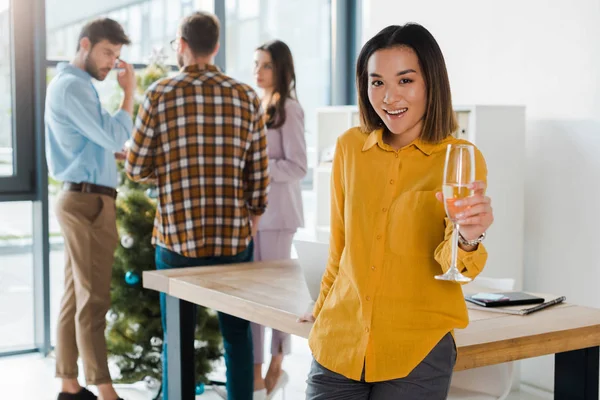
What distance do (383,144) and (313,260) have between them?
0.60m

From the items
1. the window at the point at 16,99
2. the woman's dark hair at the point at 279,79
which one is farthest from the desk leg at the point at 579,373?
the window at the point at 16,99

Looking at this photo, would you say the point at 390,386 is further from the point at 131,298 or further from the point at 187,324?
the point at 131,298

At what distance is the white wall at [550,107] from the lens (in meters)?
4.12

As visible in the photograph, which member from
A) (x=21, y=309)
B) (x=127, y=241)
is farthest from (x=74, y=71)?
(x=21, y=309)

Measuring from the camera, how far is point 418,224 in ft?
5.68

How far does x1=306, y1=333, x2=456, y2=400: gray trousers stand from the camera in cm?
172

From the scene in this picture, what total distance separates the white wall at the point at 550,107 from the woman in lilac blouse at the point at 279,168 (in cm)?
117

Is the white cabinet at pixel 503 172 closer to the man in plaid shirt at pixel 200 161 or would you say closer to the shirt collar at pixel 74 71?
the man in plaid shirt at pixel 200 161

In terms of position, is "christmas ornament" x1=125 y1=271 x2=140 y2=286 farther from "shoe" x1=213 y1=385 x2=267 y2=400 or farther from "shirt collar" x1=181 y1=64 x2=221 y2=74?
"shirt collar" x1=181 y1=64 x2=221 y2=74

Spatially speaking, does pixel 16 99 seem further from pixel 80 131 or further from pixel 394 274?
pixel 394 274

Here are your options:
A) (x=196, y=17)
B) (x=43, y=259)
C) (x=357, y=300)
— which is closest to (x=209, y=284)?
(x=357, y=300)

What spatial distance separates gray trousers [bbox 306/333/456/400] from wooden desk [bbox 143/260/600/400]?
16cm

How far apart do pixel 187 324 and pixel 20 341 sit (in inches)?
111

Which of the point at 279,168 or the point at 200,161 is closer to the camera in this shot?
the point at 200,161
